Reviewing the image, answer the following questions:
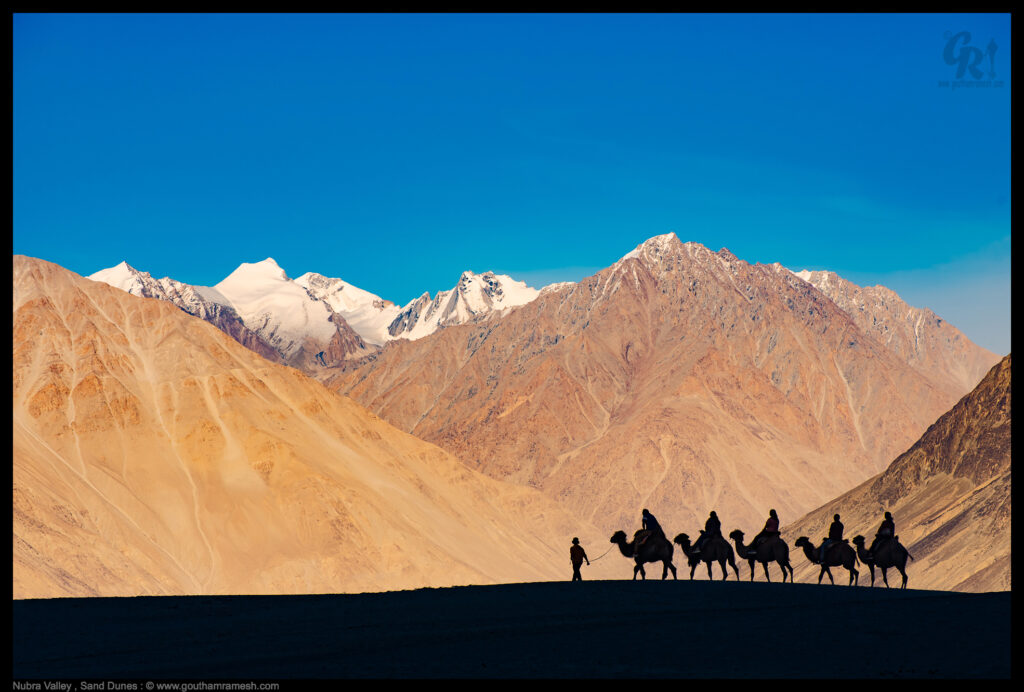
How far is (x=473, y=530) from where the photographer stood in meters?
125

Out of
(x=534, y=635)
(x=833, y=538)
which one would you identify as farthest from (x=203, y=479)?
(x=534, y=635)

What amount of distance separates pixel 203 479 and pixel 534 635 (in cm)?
8532

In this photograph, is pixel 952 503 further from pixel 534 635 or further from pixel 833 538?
pixel 534 635

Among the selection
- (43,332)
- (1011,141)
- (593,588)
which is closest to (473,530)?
(43,332)

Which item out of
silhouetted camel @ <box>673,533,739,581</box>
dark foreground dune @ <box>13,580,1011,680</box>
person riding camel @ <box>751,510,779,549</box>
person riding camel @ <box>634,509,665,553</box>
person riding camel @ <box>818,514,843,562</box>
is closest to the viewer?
dark foreground dune @ <box>13,580,1011,680</box>

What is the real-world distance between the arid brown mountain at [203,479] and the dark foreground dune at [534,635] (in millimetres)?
54467

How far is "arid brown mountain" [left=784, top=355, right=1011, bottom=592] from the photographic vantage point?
96500 mm

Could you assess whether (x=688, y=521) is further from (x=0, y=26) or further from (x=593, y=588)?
(x=0, y=26)

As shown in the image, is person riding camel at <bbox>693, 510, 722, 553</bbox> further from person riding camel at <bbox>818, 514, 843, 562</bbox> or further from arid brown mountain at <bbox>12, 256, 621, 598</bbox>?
arid brown mountain at <bbox>12, 256, 621, 598</bbox>

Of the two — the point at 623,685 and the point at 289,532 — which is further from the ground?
the point at 289,532

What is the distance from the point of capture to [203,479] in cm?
10850

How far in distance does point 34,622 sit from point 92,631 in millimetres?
1794

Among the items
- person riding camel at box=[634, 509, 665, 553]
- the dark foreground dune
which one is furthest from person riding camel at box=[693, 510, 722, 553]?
the dark foreground dune

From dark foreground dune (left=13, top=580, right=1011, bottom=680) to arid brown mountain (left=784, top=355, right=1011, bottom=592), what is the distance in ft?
196
